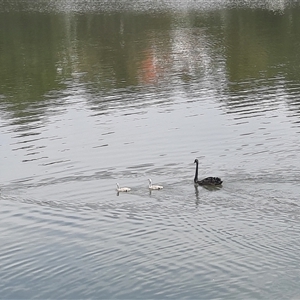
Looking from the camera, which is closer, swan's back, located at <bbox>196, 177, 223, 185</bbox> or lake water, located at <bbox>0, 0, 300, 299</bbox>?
lake water, located at <bbox>0, 0, 300, 299</bbox>

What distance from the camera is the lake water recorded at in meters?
14.2

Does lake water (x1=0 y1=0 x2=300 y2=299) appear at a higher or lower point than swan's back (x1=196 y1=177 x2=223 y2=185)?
lower

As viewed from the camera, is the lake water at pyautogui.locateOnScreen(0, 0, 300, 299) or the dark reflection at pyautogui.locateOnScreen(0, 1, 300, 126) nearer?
the lake water at pyautogui.locateOnScreen(0, 0, 300, 299)

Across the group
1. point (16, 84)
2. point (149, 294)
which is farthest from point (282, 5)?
point (149, 294)

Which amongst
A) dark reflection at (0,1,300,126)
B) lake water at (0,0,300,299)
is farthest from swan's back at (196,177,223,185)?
dark reflection at (0,1,300,126)

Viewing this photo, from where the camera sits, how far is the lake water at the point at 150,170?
1416 cm

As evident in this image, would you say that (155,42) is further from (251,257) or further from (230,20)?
(251,257)

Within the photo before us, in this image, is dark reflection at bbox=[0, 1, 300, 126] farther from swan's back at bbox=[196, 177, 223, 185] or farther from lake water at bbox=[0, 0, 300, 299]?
swan's back at bbox=[196, 177, 223, 185]

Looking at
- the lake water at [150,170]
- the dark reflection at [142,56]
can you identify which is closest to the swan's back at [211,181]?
the lake water at [150,170]

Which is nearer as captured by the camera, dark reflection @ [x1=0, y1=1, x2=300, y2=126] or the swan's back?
the swan's back

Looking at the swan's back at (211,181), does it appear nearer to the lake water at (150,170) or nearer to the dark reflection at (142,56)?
the lake water at (150,170)

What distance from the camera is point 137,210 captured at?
1750 centimetres

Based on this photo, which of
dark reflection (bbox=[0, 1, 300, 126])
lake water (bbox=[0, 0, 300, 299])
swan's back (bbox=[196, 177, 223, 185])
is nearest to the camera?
lake water (bbox=[0, 0, 300, 299])

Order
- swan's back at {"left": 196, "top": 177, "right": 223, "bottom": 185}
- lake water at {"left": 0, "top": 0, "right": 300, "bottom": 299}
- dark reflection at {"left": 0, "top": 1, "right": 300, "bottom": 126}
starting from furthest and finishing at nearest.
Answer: dark reflection at {"left": 0, "top": 1, "right": 300, "bottom": 126}
swan's back at {"left": 196, "top": 177, "right": 223, "bottom": 185}
lake water at {"left": 0, "top": 0, "right": 300, "bottom": 299}
